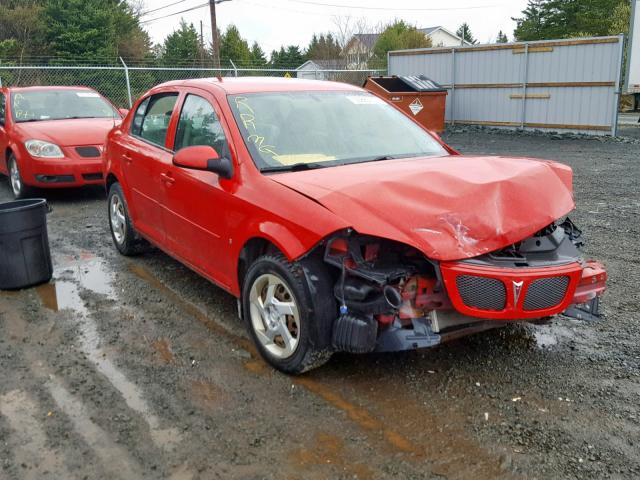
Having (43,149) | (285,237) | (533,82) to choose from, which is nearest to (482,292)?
(285,237)

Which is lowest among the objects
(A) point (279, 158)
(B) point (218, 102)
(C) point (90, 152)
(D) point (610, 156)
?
(D) point (610, 156)

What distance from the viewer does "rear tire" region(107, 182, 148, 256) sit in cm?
598

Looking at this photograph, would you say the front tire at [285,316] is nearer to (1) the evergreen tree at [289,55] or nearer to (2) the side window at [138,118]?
(2) the side window at [138,118]

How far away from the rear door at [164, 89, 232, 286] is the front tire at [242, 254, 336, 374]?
421 mm

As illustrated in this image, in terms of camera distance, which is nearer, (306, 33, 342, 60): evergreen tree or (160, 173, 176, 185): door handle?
(160, 173, 176, 185): door handle

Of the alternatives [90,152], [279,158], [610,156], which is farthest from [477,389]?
[610,156]

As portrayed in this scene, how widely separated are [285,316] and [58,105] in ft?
25.4

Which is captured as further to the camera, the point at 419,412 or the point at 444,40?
the point at 444,40

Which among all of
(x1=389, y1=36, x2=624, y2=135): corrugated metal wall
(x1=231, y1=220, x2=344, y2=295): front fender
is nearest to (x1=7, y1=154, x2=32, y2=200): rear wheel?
(x1=231, y1=220, x2=344, y2=295): front fender

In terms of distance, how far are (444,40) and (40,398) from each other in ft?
280

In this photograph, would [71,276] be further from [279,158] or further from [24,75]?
[24,75]

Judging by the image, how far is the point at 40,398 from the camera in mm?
3525

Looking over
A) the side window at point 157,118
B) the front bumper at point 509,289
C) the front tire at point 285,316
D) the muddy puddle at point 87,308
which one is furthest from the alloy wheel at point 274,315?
the side window at point 157,118

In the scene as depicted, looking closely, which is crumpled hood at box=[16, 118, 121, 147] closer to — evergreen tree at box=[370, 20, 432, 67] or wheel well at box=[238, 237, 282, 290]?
wheel well at box=[238, 237, 282, 290]
